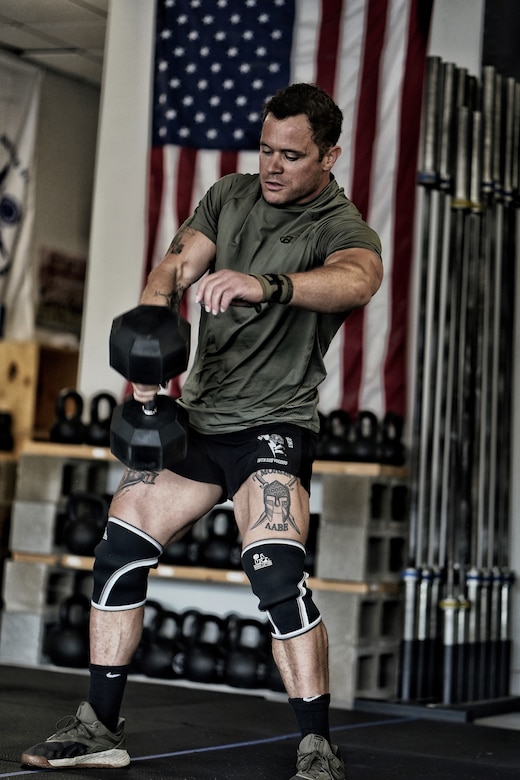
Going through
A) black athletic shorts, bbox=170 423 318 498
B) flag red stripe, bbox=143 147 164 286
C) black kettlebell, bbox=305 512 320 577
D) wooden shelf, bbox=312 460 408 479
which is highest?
flag red stripe, bbox=143 147 164 286

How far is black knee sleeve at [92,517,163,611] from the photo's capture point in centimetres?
268

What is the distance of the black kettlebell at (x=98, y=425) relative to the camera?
16.8ft

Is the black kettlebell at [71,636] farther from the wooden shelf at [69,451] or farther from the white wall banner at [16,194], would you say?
the white wall banner at [16,194]

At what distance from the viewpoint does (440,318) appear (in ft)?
15.0

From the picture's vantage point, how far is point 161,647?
15.8ft

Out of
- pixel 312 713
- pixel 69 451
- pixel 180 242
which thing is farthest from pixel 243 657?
pixel 180 242

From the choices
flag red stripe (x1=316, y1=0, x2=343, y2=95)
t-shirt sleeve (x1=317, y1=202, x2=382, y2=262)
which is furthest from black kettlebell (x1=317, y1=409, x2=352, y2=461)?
t-shirt sleeve (x1=317, y1=202, x2=382, y2=262)

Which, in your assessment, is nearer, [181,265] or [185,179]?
[181,265]

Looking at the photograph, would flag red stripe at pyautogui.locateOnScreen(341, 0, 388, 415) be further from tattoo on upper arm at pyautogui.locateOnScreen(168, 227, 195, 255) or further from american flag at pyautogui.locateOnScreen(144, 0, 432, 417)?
tattoo on upper arm at pyautogui.locateOnScreen(168, 227, 195, 255)

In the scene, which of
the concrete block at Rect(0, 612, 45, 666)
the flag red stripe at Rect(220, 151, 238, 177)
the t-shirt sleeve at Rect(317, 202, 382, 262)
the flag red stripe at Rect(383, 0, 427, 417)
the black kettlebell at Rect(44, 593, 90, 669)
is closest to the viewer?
the t-shirt sleeve at Rect(317, 202, 382, 262)

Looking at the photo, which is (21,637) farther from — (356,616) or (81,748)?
(81,748)

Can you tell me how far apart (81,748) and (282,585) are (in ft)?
1.85

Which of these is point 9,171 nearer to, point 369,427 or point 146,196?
point 146,196

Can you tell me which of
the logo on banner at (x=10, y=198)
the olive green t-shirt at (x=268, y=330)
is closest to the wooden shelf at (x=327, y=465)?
the olive green t-shirt at (x=268, y=330)
